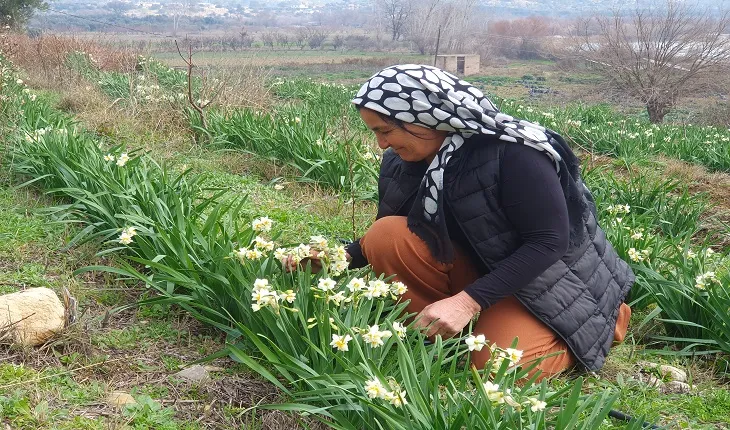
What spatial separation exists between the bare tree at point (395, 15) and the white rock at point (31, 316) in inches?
1298

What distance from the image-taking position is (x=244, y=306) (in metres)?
2.21

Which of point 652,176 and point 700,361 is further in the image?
point 652,176

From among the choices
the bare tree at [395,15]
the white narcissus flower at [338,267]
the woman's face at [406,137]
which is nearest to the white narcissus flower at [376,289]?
the white narcissus flower at [338,267]

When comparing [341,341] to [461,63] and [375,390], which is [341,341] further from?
[461,63]

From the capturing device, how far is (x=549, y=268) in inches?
88.4

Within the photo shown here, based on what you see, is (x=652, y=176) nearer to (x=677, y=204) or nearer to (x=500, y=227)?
(x=677, y=204)

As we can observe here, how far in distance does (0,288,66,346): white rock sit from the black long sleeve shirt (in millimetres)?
1324

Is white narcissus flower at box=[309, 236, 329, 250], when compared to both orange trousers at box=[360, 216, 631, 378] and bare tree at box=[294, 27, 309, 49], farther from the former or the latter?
bare tree at box=[294, 27, 309, 49]

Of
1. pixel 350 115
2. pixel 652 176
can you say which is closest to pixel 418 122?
pixel 652 176

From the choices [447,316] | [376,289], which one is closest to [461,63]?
[447,316]

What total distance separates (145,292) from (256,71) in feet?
20.8

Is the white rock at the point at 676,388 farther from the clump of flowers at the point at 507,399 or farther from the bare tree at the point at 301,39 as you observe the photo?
the bare tree at the point at 301,39

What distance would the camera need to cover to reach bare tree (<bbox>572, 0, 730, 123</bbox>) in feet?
62.1

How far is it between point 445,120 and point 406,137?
151 millimetres
